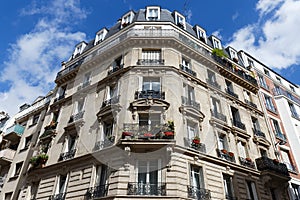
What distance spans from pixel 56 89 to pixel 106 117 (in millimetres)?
9499

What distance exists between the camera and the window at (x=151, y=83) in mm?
15391

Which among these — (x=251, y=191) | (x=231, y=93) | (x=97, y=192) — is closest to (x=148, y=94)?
(x=97, y=192)

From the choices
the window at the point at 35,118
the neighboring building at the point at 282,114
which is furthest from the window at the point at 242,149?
the window at the point at 35,118

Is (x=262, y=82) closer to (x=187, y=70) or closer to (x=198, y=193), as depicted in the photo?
(x=187, y=70)

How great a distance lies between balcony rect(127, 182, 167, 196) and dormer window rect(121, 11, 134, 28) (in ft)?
46.0

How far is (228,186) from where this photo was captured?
1390 centimetres

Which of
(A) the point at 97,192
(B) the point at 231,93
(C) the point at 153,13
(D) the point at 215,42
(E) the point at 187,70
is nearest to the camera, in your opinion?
(A) the point at 97,192

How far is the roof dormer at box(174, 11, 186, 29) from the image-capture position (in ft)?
69.1

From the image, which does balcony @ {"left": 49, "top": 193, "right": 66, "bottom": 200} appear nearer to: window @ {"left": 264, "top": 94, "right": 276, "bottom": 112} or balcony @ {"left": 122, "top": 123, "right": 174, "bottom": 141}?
balcony @ {"left": 122, "top": 123, "right": 174, "bottom": 141}

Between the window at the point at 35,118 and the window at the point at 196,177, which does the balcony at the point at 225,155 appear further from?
the window at the point at 35,118

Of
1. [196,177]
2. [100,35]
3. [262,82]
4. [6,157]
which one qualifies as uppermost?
[100,35]

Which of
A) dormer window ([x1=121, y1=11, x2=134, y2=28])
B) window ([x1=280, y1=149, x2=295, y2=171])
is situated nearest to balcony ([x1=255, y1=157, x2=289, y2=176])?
window ([x1=280, y1=149, x2=295, y2=171])

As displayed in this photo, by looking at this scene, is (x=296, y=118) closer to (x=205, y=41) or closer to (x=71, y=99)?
(x=205, y=41)

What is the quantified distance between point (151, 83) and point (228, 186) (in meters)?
7.73
